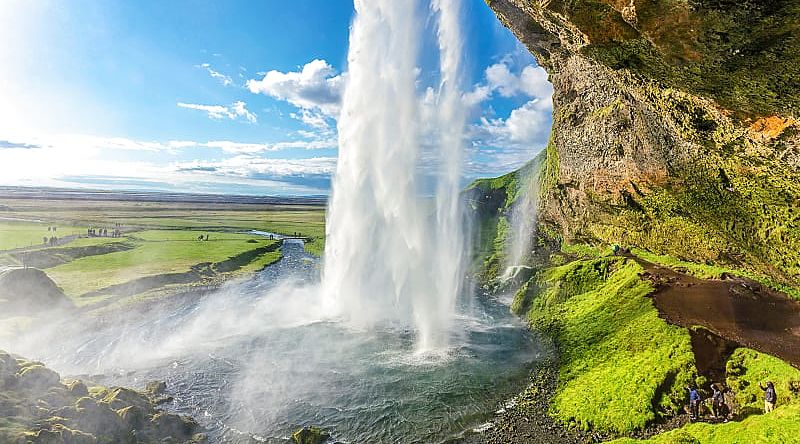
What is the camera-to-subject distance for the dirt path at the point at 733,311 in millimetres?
20594

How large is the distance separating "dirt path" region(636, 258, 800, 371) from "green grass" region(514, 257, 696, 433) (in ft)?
3.61

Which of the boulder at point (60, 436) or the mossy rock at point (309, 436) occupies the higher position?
the boulder at point (60, 436)

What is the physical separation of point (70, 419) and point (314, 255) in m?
59.0

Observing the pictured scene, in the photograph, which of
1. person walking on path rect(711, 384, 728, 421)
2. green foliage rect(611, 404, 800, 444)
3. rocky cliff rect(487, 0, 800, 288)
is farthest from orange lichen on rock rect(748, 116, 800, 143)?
person walking on path rect(711, 384, 728, 421)

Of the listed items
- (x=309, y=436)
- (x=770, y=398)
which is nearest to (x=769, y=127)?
(x=770, y=398)

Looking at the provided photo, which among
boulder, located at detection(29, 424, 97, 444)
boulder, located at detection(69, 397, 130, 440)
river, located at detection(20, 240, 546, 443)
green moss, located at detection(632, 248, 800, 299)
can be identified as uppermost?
green moss, located at detection(632, 248, 800, 299)

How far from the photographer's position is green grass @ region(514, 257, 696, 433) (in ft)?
60.7

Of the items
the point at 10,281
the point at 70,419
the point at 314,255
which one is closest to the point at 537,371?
the point at 70,419

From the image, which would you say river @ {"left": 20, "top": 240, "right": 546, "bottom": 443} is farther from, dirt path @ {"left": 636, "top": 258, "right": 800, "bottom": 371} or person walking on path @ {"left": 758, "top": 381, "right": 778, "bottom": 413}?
person walking on path @ {"left": 758, "top": 381, "right": 778, "bottom": 413}

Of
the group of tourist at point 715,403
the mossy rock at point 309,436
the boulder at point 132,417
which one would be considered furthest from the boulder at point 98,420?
the group of tourist at point 715,403

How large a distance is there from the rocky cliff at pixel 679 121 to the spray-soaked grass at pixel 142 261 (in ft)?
150

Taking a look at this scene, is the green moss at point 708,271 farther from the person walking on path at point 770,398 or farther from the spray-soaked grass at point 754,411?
the person walking on path at point 770,398

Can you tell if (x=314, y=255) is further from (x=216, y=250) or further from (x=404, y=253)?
(x=404, y=253)

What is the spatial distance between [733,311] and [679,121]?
54.4ft
